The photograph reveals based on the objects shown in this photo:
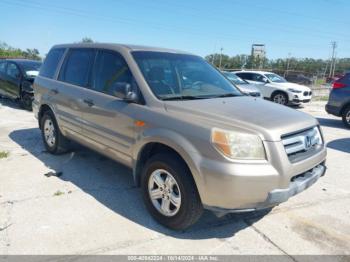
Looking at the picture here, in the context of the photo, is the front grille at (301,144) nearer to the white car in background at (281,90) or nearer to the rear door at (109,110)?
the rear door at (109,110)

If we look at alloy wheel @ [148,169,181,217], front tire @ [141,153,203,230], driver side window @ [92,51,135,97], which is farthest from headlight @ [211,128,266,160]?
driver side window @ [92,51,135,97]

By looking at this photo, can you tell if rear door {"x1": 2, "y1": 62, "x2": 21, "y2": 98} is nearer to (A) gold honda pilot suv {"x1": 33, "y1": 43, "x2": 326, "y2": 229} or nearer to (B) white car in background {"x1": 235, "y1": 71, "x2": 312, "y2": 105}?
(A) gold honda pilot suv {"x1": 33, "y1": 43, "x2": 326, "y2": 229}

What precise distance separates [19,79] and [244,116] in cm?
938

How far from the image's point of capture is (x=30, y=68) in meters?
11.0

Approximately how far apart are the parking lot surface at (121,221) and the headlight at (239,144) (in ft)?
3.06

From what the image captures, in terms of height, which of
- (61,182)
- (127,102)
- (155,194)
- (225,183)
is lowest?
(61,182)

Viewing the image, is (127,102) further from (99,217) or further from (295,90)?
(295,90)

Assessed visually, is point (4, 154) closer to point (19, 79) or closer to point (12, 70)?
point (19, 79)

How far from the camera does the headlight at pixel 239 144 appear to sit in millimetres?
2986

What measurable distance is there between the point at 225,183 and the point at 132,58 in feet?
6.41

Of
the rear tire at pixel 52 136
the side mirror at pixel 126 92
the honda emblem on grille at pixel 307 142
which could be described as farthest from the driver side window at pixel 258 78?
the side mirror at pixel 126 92

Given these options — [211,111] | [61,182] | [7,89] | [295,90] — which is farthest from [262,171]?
[295,90]

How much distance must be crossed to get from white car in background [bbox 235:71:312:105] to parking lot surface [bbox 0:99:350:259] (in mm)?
9612

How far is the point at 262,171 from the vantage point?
297 cm
